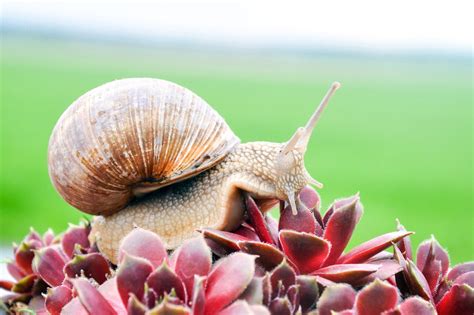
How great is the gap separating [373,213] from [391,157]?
7.85 meters

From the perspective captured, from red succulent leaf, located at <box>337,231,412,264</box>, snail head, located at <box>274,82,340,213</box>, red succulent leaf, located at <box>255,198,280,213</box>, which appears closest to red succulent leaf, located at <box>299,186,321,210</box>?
snail head, located at <box>274,82,340,213</box>

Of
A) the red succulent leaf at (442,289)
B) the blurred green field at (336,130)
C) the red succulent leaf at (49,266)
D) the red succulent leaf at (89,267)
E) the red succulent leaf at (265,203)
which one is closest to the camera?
the red succulent leaf at (442,289)

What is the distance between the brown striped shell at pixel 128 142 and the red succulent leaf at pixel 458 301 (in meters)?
0.81

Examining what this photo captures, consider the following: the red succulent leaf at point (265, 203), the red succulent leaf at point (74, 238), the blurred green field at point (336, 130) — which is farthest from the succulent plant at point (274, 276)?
the blurred green field at point (336, 130)

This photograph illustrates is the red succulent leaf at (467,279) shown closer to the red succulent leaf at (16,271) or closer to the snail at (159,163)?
the snail at (159,163)

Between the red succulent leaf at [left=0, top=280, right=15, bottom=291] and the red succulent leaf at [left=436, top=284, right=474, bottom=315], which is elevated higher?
the red succulent leaf at [left=436, top=284, right=474, bottom=315]

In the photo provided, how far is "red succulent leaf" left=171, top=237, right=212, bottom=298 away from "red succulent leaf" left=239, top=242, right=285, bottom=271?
0.28 feet

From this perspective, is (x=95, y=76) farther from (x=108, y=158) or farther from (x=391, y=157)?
(x=108, y=158)

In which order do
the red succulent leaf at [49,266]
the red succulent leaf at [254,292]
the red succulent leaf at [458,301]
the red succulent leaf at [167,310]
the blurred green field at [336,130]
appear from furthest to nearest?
1. the blurred green field at [336,130]
2. the red succulent leaf at [49,266]
3. the red succulent leaf at [458,301]
4. the red succulent leaf at [254,292]
5. the red succulent leaf at [167,310]

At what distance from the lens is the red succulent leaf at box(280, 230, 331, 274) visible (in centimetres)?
127

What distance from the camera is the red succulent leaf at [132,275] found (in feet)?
3.79

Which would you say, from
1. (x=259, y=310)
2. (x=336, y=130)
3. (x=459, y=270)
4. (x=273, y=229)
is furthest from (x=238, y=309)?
(x=336, y=130)

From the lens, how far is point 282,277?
1.22 meters

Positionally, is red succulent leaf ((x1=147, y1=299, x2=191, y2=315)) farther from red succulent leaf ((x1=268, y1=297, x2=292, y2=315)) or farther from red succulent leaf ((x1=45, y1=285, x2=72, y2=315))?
red succulent leaf ((x1=45, y1=285, x2=72, y2=315))
